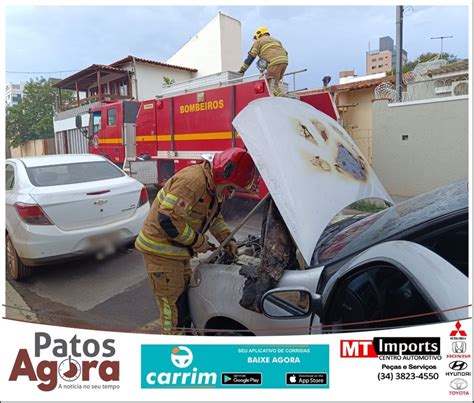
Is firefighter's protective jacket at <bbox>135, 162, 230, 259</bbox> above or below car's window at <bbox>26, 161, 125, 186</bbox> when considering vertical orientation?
below

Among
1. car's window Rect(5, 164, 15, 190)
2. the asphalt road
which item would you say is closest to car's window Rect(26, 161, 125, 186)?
car's window Rect(5, 164, 15, 190)

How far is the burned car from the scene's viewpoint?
1415mm

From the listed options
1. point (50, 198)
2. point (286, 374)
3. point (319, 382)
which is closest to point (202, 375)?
point (286, 374)

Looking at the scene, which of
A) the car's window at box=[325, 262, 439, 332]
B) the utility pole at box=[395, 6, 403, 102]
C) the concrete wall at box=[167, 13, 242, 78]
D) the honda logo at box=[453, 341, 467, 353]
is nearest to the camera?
the car's window at box=[325, 262, 439, 332]

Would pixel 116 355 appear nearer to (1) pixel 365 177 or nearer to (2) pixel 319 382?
(2) pixel 319 382

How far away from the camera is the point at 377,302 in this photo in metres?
1.49

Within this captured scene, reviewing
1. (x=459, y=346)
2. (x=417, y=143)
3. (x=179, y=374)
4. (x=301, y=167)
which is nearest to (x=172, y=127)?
(x=417, y=143)

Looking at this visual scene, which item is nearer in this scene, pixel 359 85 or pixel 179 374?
pixel 179 374

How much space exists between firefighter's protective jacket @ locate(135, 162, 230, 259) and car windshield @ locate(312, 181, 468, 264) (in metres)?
0.73

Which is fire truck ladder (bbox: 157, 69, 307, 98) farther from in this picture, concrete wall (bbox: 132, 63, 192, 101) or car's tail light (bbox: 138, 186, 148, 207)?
concrete wall (bbox: 132, 63, 192, 101)

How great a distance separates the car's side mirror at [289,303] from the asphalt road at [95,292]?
1549mm

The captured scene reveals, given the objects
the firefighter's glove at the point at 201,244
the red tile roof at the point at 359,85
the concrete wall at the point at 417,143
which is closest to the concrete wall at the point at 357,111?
the red tile roof at the point at 359,85

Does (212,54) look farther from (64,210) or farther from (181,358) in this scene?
(181,358)

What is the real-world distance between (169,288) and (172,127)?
5316mm
